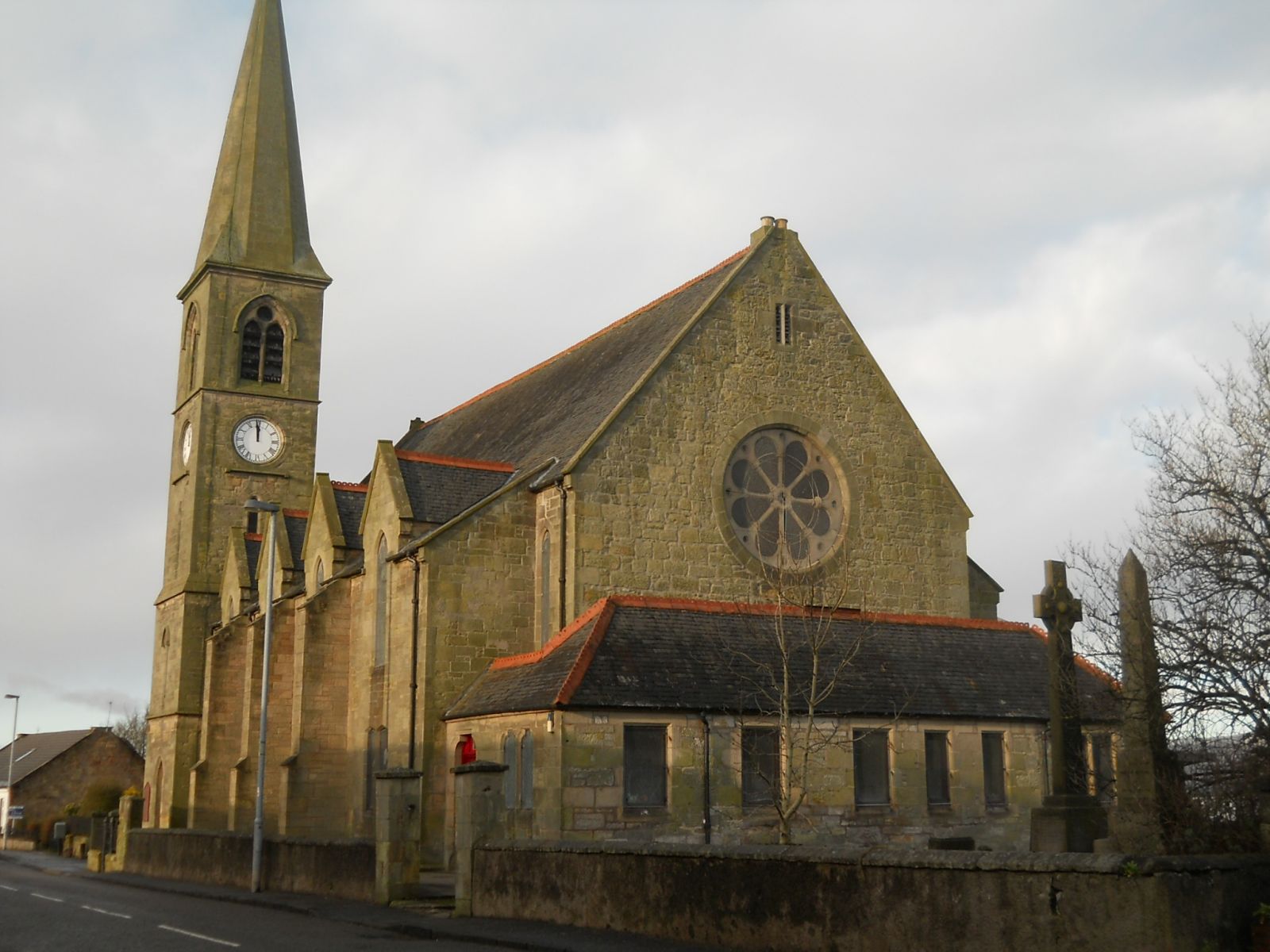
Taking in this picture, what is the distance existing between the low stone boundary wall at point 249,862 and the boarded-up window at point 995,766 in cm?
1212

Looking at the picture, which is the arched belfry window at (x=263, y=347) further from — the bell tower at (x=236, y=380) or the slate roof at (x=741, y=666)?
the slate roof at (x=741, y=666)

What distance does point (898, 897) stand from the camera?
12.9 m

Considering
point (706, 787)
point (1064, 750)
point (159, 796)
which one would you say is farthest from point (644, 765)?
point (159, 796)

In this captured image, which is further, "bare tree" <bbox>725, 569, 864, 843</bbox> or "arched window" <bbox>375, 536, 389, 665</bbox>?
"arched window" <bbox>375, 536, 389, 665</bbox>

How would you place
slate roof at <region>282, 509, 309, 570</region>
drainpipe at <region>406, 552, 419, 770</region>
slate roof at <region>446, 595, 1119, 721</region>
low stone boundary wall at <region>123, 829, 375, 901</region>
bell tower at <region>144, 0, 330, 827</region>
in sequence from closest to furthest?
low stone boundary wall at <region>123, 829, 375, 901</region>, slate roof at <region>446, 595, 1119, 721</region>, drainpipe at <region>406, 552, 419, 770</region>, slate roof at <region>282, 509, 309, 570</region>, bell tower at <region>144, 0, 330, 827</region>

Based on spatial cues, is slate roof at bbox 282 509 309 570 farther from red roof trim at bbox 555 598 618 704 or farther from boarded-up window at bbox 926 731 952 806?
boarded-up window at bbox 926 731 952 806

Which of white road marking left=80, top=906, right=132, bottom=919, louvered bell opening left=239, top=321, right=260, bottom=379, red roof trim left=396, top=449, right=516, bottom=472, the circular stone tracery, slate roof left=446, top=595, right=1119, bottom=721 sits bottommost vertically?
white road marking left=80, top=906, right=132, bottom=919

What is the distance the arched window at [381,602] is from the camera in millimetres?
31719

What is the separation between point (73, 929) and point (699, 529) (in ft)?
47.9

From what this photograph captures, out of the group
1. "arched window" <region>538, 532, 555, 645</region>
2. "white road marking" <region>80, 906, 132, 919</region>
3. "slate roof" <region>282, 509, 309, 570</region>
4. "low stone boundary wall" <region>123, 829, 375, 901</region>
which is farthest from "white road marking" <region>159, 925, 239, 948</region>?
"slate roof" <region>282, 509, 309, 570</region>

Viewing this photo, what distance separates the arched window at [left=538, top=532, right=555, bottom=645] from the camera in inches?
1118

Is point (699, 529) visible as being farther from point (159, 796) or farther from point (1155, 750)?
point (159, 796)

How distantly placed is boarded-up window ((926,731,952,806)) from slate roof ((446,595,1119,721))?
63 cm

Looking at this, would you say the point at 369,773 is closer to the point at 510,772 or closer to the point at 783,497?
the point at 510,772
